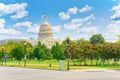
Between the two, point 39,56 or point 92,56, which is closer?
point 92,56

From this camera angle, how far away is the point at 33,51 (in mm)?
134000

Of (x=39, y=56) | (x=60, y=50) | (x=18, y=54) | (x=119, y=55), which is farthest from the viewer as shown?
(x=39, y=56)

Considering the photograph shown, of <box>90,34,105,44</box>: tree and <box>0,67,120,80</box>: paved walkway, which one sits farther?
<box>90,34,105,44</box>: tree

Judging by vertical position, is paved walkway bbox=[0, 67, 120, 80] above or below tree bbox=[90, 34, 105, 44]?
below

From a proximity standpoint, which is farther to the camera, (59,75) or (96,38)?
(96,38)

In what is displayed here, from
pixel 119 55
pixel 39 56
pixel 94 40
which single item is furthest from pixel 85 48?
pixel 94 40

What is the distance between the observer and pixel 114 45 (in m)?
78.8

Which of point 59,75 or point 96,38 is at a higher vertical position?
point 96,38

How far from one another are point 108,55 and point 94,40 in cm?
9360

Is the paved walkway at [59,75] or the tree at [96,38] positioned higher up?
the tree at [96,38]

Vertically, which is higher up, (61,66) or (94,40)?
(94,40)

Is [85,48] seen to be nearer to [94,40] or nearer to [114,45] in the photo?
[114,45]

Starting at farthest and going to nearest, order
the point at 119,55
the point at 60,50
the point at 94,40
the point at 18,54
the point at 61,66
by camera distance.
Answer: the point at 94,40
the point at 60,50
the point at 18,54
the point at 119,55
the point at 61,66

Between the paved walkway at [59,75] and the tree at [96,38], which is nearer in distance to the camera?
the paved walkway at [59,75]
